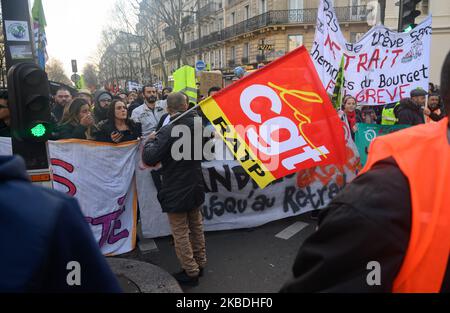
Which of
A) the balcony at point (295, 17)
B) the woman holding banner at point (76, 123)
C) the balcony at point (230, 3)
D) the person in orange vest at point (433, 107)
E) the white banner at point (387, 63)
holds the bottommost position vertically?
the person in orange vest at point (433, 107)

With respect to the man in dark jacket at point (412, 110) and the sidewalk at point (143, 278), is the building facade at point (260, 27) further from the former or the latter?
the sidewalk at point (143, 278)

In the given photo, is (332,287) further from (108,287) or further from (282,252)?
(282,252)

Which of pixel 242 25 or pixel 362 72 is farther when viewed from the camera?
pixel 242 25

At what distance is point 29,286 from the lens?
0.84 metres

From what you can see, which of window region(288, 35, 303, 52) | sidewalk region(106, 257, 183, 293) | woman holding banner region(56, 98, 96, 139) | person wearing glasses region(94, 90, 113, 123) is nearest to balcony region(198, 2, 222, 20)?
window region(288, 35, 303, 52)

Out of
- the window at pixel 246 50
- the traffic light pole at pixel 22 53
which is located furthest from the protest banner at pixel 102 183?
the window at pixel 246 50

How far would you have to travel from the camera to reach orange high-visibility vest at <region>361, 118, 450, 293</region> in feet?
3.17

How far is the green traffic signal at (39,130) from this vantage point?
3.71m

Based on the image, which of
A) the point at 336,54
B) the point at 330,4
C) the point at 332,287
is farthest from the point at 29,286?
the point at 330,4

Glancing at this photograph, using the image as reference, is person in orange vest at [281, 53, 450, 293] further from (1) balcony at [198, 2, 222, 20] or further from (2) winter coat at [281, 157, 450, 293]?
(1) balcony at [198, 2, 222, 20]

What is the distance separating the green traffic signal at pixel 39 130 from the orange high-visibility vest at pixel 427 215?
11.6 ft

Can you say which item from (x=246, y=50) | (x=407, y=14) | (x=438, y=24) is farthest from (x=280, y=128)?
(x=246, y=50)

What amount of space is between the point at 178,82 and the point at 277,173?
7683 mm

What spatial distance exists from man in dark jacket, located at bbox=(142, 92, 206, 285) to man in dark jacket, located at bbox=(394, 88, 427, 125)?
4212 mm
